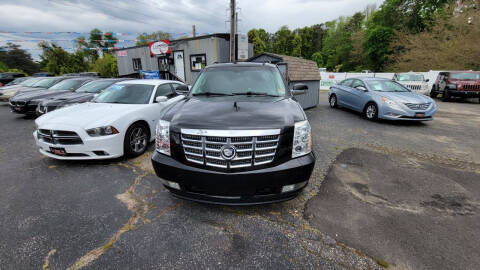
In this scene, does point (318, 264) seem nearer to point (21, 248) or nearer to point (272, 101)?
point (272, 101)

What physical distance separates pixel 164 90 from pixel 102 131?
205cm

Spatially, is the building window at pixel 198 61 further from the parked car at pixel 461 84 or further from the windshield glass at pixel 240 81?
the parked car at pixel 461 84

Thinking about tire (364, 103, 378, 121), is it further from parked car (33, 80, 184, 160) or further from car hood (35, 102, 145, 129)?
car hood (35, 102, 145, 129)

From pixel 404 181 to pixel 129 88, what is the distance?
232 inches

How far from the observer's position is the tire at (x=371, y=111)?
7007 millimetres

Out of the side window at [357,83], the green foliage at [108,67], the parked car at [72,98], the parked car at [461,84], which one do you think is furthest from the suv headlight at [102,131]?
the green foliage at [108,67]

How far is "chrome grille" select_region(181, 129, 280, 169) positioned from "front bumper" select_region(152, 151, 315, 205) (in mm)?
102

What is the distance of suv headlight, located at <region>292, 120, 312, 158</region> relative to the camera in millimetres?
2184

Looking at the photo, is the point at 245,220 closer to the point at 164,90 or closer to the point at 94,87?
the point at 164,90

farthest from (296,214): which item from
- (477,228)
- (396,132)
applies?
(396,132)

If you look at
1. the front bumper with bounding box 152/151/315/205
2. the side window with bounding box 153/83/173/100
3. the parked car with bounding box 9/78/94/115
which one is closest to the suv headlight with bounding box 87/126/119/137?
the side window with bounding box 153/83/173/100

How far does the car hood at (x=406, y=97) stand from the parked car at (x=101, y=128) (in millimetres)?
7036

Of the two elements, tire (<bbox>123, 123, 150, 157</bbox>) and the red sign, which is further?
the red sign

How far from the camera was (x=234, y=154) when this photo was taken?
6.63 ft
